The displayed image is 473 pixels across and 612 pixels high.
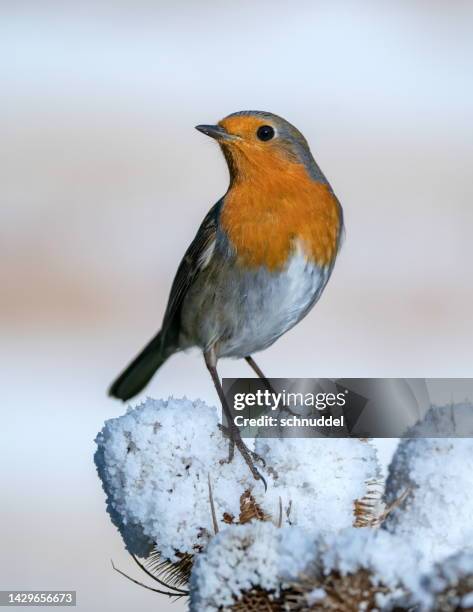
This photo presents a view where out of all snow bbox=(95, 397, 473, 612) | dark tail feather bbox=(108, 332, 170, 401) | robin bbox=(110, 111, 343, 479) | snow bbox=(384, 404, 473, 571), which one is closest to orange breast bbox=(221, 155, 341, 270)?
robin bbox=(110, 111, 343, 479)

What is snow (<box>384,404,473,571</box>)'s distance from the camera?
2.63 feet

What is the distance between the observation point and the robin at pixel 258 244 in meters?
1.25

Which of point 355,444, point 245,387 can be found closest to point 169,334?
point 245,387

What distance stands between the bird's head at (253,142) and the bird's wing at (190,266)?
2.8 inches

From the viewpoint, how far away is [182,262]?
4.47ft

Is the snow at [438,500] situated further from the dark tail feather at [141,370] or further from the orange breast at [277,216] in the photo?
the dark tail feather at [141,370]

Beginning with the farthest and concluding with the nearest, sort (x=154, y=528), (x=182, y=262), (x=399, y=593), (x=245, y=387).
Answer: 1. (x=182, y=262)
2. (x=245, y=387)
3. (x=154, y=528)
4. (x=399, y=593)

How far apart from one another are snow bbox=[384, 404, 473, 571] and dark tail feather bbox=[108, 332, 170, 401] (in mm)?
669

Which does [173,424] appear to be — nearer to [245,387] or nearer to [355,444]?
[355,444]

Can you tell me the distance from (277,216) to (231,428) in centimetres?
36

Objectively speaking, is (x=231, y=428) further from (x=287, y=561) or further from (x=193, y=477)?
(x=287, y=561)

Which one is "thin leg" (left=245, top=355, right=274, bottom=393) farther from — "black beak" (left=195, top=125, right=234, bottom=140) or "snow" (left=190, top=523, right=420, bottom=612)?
"snow" (left=190, top=523, right=420, bottom=612)


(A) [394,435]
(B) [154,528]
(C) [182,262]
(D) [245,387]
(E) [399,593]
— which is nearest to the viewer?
(E) [399,593]

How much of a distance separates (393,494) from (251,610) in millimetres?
196
